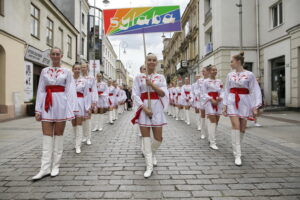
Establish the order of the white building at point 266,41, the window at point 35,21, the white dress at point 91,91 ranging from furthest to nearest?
1. the white building at point 266,41
2. the window at point 35,21
3. the white dress at point 91,91

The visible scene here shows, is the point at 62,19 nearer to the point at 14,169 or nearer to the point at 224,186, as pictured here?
the point at 14,169

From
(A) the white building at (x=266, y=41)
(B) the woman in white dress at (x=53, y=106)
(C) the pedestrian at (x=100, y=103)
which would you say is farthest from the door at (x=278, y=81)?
(B) the woman in white dress at (x=53, y=106)

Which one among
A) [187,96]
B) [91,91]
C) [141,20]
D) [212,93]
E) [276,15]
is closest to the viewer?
[141,20]

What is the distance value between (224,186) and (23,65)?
13.5 metres

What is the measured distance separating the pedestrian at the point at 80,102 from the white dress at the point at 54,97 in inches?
65.5

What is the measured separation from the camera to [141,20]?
4590 mm

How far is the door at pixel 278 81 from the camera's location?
55.7ft

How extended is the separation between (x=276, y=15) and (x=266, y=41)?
1919mm

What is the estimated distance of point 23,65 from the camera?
45.3 ft

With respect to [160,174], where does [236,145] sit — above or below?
above

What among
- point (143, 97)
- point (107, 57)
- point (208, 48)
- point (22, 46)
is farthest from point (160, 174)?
point (107, 57)

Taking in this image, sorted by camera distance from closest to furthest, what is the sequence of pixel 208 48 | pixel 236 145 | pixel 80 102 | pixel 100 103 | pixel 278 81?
pixel 236 145, pixel 80 102, pixel 100 103, pixel 278 81, pixel 208 48

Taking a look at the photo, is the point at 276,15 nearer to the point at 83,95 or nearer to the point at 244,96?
the point at 244,96

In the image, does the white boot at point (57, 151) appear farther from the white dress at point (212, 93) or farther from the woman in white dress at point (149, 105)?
the white dress at point (212, 93)
